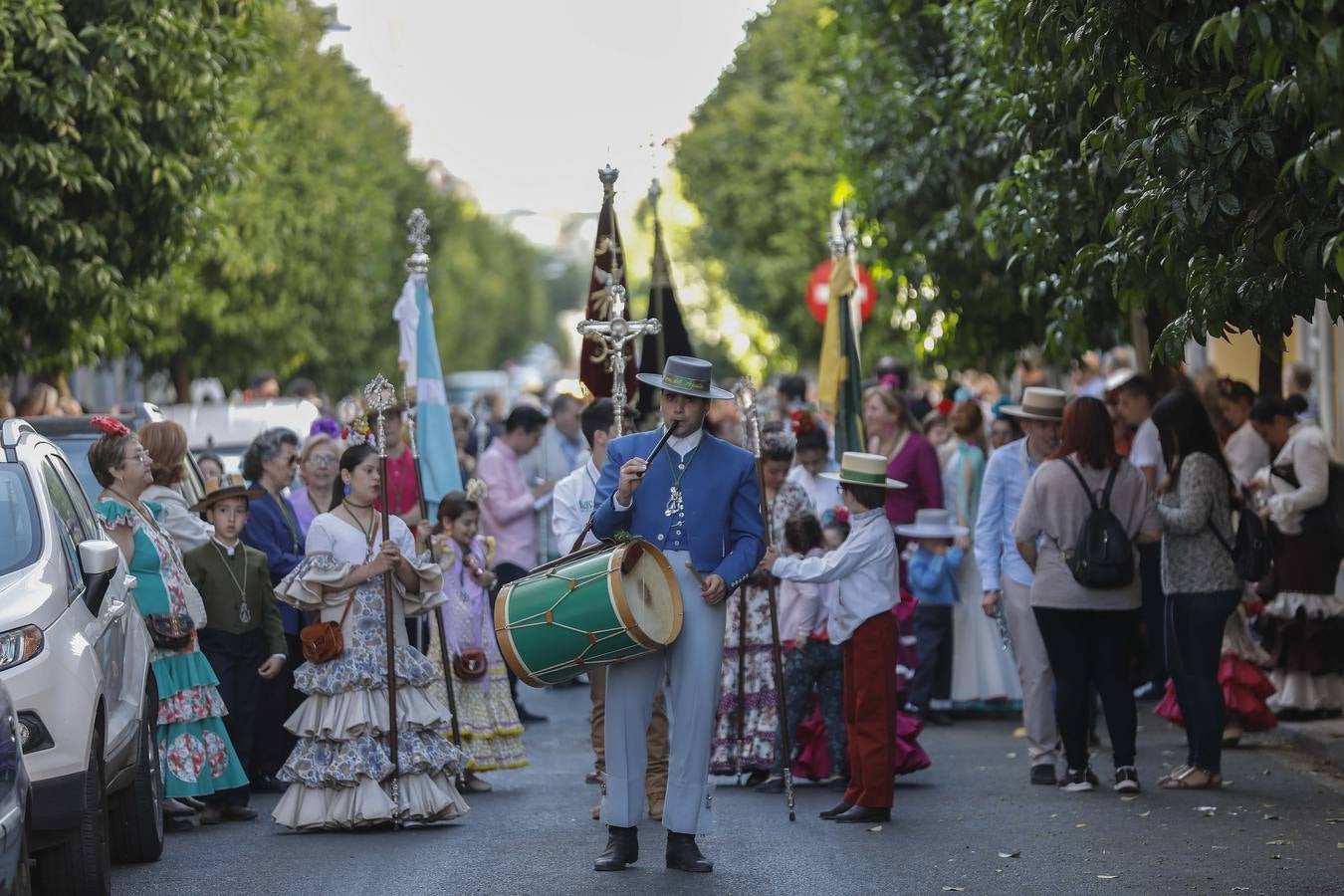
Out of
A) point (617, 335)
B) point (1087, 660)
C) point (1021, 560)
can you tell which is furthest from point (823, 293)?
point (1087, 660)

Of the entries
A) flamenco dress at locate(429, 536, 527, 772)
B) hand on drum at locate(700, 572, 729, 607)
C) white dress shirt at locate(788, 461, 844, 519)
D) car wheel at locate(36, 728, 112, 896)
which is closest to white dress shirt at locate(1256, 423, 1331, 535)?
white dress shirt at locate(788, 461, 844, 519)

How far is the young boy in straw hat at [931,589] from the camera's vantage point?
48.6 feet

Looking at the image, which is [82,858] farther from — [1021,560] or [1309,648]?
[1309,648]

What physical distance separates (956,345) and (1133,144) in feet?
30.4

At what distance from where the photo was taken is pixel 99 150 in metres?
15.8

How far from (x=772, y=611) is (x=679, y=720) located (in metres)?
1.66

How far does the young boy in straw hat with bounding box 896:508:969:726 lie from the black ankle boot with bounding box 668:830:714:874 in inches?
229

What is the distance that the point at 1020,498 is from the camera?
41.0ft

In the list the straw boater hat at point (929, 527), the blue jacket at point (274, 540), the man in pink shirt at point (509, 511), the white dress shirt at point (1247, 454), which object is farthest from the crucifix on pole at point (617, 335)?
the white dress shirt at point (1247, 454)

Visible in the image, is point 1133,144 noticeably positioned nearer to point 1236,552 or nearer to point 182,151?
point 1236,552

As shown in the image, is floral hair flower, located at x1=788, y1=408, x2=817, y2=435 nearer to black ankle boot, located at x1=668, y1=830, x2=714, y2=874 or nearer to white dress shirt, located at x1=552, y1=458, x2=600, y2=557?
white dress shirt, located at x1=552, y1=458, x2=600, y2=557

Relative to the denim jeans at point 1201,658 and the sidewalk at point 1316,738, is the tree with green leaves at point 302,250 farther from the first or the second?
the denim jeans at point 1201,658

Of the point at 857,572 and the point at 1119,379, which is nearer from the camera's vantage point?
the point at 857,572

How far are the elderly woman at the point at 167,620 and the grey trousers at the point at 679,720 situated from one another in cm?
233
